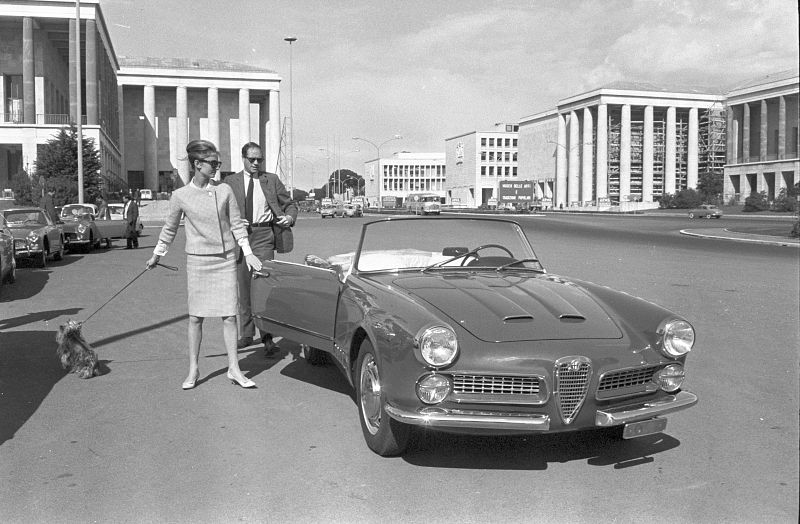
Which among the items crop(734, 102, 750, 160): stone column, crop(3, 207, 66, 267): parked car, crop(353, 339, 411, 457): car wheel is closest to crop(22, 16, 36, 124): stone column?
crop(3, 207, 66, 267): parked car

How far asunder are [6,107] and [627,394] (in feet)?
234

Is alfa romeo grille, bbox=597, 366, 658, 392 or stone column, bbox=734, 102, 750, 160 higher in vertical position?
stone column, bbox=734, 102, 750, 160

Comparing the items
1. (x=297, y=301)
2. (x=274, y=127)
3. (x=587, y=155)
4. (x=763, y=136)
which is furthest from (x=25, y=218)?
(x=587, y=155)

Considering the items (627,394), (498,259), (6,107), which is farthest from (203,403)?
(6,107)

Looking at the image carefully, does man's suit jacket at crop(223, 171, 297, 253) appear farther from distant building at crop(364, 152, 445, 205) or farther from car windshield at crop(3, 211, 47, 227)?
distant building at crop(364, 152, 445, 205)

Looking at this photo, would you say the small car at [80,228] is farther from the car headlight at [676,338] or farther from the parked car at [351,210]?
the parked car at [351,210]

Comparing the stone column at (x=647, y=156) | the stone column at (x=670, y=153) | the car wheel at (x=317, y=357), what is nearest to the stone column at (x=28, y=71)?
A: the car wheel at (x=317, y=357)

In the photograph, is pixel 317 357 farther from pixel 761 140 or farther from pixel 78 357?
pixel 761 140

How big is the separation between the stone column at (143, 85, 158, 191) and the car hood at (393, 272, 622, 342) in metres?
97.7

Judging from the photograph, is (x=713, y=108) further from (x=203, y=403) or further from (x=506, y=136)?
(x=203, y=403)

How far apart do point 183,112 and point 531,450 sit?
97302 millimetres

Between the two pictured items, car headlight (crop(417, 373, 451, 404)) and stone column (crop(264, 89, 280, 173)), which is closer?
car headlight (crop(417, 373, 451, 404))

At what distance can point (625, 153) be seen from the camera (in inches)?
4437

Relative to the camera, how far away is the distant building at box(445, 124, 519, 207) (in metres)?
153
